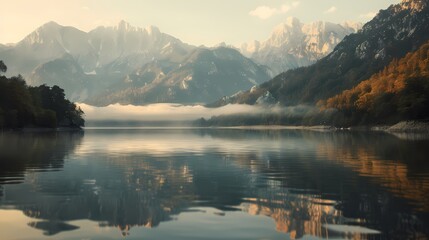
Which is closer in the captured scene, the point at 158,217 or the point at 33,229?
the point at 33,229

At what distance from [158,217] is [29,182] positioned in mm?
20232

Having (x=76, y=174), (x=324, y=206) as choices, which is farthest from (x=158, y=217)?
(x=76, y=174)

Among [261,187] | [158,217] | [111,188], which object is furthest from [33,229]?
[261,187]

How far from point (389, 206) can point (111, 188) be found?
23.0 m

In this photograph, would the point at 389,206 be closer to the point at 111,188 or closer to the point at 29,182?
the point at 111,188

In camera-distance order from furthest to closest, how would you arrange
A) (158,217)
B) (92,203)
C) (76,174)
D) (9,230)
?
1. (76,174)
2. (92,203)
3. (158,217)
4. (9,230)

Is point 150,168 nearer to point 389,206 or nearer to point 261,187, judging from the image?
point 261,187

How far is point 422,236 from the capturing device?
23.5 metres

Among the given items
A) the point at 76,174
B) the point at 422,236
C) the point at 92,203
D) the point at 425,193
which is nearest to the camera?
the point at 422,236

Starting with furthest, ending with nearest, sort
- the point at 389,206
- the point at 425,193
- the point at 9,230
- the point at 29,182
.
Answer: the point at 29,182 < the point at 425,193 < the point at 389,206 < the point at 9,230

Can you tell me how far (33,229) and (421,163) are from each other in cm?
5050

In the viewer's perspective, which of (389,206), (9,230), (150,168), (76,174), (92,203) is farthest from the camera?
(150,168)

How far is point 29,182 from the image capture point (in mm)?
44031

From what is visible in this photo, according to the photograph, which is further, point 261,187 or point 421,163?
point 421,163
